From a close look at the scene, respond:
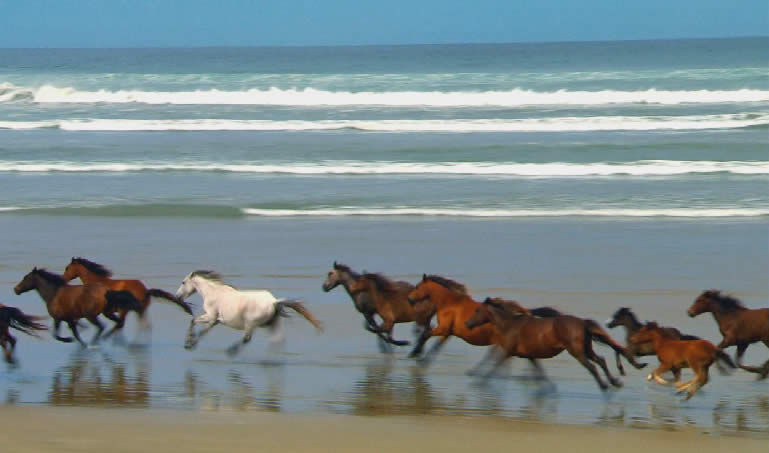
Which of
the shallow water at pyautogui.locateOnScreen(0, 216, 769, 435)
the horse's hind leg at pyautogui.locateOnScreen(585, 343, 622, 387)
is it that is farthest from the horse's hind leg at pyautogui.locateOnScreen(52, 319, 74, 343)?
the horse's hind leg at pyautogui.locateOnScreen(585, 343, 622, 387)

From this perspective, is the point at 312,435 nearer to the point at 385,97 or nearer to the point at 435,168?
the point at 435,168

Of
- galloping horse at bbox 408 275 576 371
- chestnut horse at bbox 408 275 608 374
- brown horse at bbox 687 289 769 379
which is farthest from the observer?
galloping horse at bbox 408 275 576 371

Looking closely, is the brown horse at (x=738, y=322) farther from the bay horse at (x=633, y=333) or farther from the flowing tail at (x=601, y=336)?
the flowing tail at (x=601, y=336)

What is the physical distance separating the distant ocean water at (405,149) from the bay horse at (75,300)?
6263 mm

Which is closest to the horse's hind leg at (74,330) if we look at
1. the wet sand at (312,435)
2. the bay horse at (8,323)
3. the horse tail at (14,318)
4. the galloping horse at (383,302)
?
the horse tail at (14,318)

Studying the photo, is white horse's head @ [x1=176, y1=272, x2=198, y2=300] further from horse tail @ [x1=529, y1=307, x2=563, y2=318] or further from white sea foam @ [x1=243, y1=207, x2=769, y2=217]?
white sea foam @ [x1=243, y1=207, x2=769, y2=217]

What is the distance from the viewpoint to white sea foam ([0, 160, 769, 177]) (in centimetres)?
1858

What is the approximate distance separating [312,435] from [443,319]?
1.87m

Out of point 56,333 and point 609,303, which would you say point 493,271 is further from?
point 56,333

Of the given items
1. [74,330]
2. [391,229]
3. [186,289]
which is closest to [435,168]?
[391,229]

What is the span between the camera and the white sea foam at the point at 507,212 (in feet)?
46.4

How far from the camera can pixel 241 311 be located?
8359 mm

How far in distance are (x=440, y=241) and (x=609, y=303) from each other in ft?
11.2

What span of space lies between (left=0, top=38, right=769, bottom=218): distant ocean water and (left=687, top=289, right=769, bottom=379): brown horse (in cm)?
664
